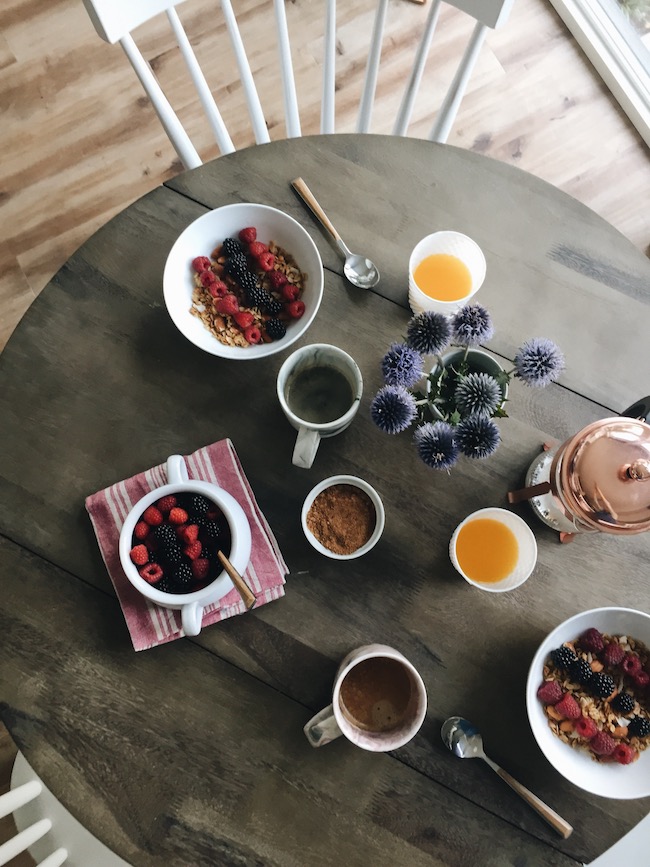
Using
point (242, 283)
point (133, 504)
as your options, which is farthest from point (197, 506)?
point (242, 283)

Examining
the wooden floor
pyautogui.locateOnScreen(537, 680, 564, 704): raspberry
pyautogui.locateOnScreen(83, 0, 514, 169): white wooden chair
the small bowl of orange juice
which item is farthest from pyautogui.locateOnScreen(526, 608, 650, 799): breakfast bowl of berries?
the wooden floor

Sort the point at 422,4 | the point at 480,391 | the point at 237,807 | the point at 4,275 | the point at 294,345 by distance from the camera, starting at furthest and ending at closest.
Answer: the point at 422,4 → the point at 4,275 → the point at 294,345 → the point at 237,807 → the point at 480,391

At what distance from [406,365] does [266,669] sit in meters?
0.48

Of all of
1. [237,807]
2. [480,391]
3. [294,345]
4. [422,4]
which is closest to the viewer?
[480,391]

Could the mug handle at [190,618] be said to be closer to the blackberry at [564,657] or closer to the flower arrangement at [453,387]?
Result: the flower arrangement at [453,387]

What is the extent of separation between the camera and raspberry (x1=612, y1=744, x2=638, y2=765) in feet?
3.08

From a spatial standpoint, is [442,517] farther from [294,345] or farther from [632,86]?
[632,86]

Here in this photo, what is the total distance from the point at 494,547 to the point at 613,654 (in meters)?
0.21

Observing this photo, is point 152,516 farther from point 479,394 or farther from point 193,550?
point 479,394

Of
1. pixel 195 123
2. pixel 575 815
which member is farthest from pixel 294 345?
pixel 195 123

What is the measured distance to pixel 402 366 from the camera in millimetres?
894

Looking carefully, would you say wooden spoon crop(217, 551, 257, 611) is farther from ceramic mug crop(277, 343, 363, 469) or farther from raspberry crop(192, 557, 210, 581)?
ceramic mug crop(277, 343, 363, 469)

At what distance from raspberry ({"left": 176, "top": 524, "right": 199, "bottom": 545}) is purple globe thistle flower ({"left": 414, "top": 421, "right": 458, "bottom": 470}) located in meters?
0.32

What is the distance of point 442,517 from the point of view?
1049 millimetres
